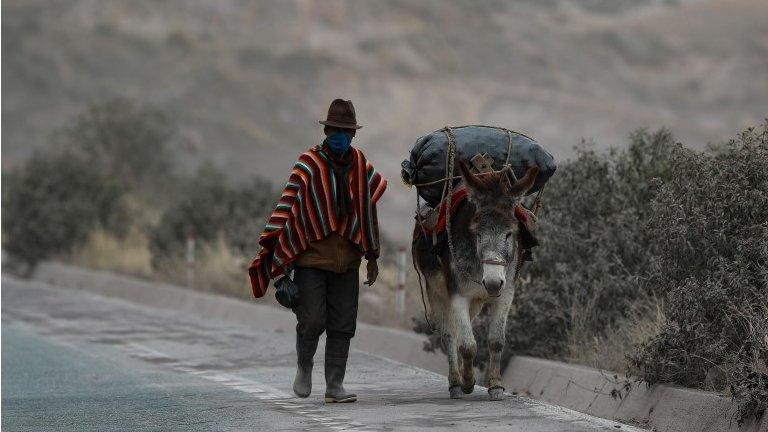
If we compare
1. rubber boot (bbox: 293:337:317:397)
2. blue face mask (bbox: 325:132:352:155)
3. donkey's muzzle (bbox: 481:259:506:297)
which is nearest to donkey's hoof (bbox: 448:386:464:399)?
rubber boot (bbox: 293:337:317:397)

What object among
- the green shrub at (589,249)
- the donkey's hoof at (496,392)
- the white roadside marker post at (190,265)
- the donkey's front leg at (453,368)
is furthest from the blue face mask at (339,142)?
the white roadside marker post at (190,265)

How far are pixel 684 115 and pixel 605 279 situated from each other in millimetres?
93637

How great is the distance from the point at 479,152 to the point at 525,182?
920 mm

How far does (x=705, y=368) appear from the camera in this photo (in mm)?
11391

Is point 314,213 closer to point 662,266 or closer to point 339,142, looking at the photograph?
point 339,142

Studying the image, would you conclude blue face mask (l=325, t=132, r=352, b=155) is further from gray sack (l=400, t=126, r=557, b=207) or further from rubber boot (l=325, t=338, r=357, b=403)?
rubber boot (l=325, t=338, r=357, b=403)

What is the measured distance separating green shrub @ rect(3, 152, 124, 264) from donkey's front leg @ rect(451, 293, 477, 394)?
811 inches

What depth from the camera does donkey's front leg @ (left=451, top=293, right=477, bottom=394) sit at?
11.9m

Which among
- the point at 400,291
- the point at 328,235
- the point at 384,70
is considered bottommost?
the point at 328,235

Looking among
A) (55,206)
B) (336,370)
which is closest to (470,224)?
(336,370)

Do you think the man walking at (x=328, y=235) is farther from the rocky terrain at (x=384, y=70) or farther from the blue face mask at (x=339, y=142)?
the rocky terrain at (x=384, y=70)

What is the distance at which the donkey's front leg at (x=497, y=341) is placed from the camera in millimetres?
12172

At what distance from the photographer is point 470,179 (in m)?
11.5

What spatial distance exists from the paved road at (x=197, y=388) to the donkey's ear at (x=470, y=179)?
1.59 meters
